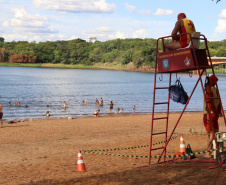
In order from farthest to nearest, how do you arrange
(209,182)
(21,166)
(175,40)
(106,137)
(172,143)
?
(106,137) → (172,143) → (21,166) → (175,40) → (209,182)

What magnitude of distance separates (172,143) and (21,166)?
6.10 metres

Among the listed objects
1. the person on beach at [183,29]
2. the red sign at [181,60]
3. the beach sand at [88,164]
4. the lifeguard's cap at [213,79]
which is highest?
the person on beach at [183,29]

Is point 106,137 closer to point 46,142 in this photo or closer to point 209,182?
point 46,142

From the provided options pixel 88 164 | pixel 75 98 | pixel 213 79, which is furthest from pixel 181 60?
pixel 75 98

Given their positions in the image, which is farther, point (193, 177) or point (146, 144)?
point (146, 144)

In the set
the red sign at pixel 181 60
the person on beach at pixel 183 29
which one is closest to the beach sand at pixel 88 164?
the red sign at pixel 181 60

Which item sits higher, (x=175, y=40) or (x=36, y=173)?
(x=175, y=40)

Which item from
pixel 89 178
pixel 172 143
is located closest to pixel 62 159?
pixel 89 178

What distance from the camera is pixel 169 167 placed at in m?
8.70

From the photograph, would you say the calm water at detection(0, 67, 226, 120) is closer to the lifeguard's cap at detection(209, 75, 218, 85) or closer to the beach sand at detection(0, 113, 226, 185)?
the beach sand at detection(0, 113, 226, 185)

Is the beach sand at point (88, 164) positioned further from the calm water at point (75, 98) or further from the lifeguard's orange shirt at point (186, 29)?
the calm water at point (75, 98)

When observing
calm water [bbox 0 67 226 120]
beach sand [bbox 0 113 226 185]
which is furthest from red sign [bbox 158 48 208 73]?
calm water [bbox 0 67 226 120]

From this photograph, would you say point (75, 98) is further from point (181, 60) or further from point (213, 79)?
point (181, 60)

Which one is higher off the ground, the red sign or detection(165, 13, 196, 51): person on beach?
detection(165, 13, 196, 51): person on beach
